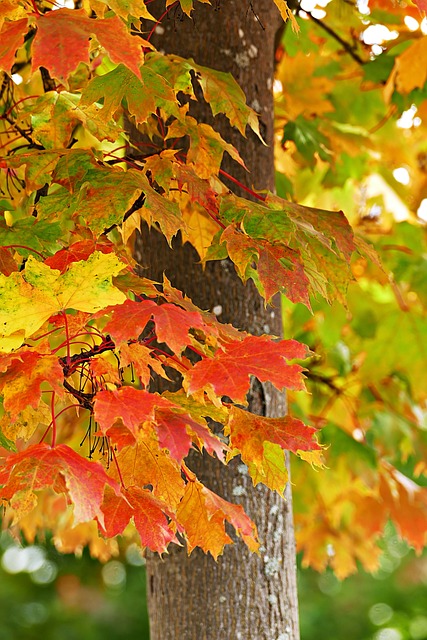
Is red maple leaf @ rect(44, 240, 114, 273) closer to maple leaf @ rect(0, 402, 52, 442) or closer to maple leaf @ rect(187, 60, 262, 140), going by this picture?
maple leaf @ rect(0, 402, 52, 442)

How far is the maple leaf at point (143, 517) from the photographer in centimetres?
108

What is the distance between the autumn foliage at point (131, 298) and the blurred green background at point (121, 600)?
6365mm

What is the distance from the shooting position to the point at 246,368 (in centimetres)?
105

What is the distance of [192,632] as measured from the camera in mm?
1579

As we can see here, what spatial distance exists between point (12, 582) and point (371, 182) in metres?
6.00

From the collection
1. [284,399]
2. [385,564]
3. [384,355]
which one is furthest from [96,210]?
[385,564]

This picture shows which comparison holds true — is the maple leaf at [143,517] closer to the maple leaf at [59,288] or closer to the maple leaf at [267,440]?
the maple leaf at [267,440]

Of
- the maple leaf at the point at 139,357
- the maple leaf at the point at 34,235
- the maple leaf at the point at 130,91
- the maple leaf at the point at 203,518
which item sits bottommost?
the maple leaf at the point at 203,518

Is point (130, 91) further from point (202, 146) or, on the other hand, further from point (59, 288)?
point (59, 288)

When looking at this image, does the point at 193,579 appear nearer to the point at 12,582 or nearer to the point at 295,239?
the point at 295,239

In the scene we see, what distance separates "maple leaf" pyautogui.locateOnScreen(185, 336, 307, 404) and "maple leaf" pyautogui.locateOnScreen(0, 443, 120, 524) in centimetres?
16

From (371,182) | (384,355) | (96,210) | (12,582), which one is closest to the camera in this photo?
(96,210)

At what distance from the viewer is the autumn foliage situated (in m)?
1.00

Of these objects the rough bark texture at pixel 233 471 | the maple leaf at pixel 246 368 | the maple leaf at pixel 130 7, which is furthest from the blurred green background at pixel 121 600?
the maple leaf at pixel 130 7
